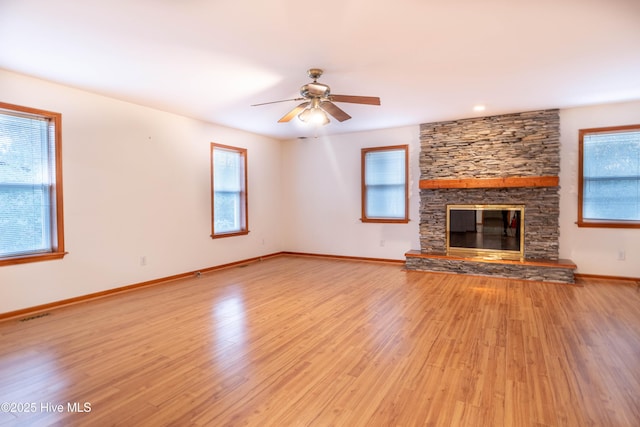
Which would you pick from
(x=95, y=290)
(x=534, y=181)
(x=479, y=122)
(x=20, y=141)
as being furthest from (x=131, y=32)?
(x=534, y=181)

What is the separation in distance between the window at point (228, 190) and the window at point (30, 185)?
7.65 ft

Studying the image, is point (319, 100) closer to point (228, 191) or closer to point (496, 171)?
point (228, 191)

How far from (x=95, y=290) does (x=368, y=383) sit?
378cm

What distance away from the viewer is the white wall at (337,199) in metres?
6.37

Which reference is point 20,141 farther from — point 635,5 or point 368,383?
point 635,5

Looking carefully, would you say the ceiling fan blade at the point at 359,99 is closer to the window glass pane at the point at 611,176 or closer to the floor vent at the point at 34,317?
the window glass pane at the point at 611,176

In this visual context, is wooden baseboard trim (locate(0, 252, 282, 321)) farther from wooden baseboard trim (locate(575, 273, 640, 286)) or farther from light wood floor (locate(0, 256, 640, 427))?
wooden baseboard trim (locate(575, 273, 640, 286))

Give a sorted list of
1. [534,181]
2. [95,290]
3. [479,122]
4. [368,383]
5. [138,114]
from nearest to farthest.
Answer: [368,383], [95,290], [138,114], [534,181], [479,122]

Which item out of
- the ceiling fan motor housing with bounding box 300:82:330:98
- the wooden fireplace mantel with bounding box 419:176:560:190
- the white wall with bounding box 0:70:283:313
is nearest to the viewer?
the ceiling fan motor housing with bounding box 300:82:330:98

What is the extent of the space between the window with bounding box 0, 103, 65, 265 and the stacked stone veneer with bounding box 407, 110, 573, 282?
521 cm

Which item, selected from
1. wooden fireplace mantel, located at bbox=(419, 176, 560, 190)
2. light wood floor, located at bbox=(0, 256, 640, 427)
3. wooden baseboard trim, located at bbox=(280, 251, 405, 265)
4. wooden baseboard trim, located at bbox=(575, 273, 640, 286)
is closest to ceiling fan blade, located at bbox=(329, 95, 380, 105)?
light wood floor, located at bbox=(0, 256, 640, 427)

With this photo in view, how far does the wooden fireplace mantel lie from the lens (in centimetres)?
505

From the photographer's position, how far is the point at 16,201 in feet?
11.9

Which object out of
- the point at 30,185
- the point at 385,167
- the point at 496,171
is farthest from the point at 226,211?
the point at 496,171
